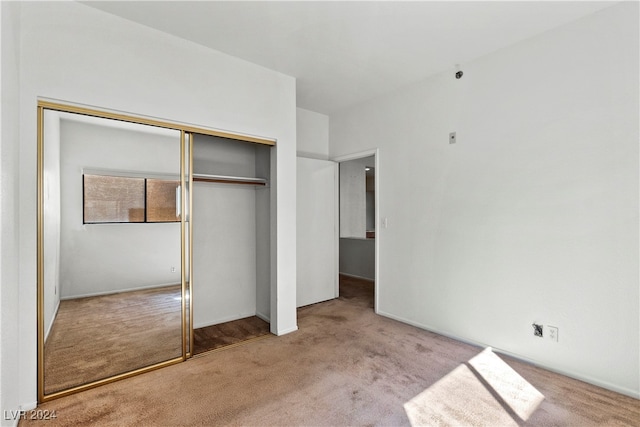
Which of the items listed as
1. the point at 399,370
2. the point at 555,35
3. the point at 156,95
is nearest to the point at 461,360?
the point at 399,370

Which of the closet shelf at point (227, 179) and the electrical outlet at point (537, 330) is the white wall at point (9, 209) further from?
the electrical outlet at point (537, 330)

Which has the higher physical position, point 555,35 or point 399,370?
point 555,35

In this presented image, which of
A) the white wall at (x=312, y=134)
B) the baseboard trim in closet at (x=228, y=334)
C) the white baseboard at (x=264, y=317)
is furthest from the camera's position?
the white wall at (x=312, y=134)

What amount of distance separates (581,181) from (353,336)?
96.0 inches

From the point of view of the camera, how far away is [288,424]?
6.22 feet

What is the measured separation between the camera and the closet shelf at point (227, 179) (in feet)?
10.7

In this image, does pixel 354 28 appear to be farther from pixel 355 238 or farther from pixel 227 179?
pixel 355 238

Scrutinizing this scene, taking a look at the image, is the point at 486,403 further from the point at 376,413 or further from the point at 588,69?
the point at 588,69

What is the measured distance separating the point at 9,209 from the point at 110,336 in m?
1.23

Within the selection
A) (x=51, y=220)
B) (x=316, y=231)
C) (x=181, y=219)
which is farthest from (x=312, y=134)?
(x=51, y=220)

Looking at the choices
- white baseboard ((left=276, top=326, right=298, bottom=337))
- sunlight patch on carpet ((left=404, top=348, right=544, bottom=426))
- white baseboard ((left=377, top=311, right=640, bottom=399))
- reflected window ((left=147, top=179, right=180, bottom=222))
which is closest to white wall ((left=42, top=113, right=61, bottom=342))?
reflected window ((left=147, top=179, right=180, bottom=222))

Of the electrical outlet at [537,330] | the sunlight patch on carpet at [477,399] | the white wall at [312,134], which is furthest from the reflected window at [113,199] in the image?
the electrical outlet at [537,330]

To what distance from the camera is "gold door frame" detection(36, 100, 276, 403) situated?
2080mm

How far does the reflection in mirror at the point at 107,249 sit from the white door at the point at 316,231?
71.5 inches
